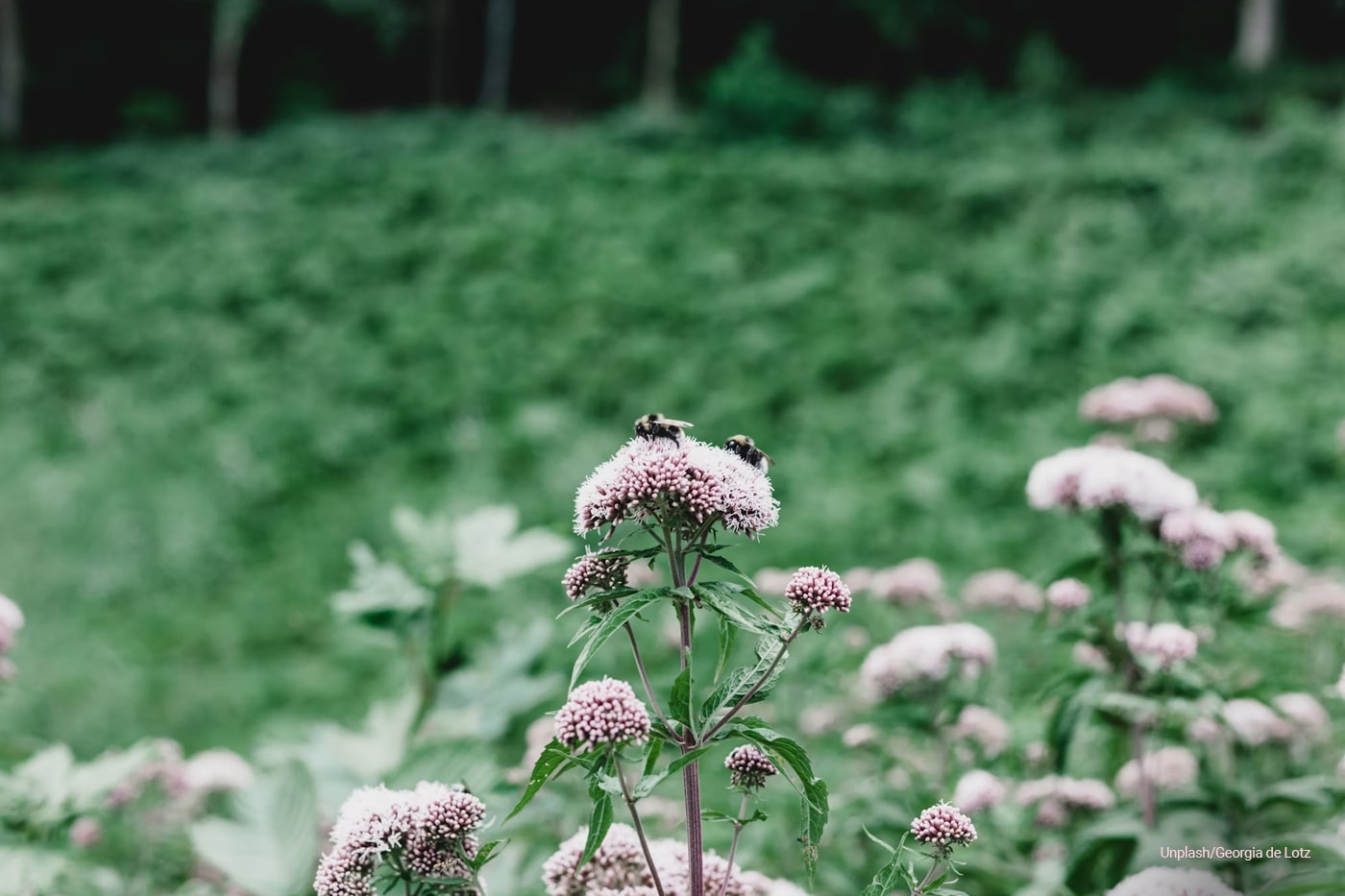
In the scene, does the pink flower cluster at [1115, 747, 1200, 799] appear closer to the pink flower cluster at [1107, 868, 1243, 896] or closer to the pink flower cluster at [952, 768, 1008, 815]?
the pink flower cluster at [952, 768, 1008, 815]

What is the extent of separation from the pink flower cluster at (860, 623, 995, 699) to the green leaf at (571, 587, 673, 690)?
4.42 feet

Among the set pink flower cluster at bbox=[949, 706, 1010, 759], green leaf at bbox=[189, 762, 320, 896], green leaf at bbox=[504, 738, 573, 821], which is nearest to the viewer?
green leaf at bbox=[504, 738, 573, 821]

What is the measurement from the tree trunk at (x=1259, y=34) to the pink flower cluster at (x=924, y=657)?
1699 centimetres

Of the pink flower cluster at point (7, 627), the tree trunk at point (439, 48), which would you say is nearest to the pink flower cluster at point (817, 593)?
the pink flower cluster at point (7, 627)

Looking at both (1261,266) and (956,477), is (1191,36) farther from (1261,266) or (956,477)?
(956,477)

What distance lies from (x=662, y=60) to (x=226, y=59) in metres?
→ 9.31

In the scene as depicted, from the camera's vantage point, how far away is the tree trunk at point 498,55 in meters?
23.4

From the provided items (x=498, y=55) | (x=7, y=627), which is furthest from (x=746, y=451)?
(x=498, y=55)

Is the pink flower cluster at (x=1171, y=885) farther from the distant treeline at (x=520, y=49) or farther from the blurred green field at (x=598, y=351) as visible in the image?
the distant treeline at (x=520, y=49)

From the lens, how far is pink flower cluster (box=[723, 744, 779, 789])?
4.30 ft

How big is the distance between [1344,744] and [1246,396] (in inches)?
223

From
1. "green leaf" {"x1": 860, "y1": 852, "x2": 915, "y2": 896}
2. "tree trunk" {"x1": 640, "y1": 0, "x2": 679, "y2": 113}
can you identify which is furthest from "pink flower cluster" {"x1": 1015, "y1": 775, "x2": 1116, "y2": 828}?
"tree trunk" {"x1": 640, "y1": 0, "x2": 679, "y2": 113}

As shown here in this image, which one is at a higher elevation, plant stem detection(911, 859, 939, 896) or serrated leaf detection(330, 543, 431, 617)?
serrated leaf detection(330, 543, 431, 617)

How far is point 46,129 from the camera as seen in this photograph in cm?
2389
